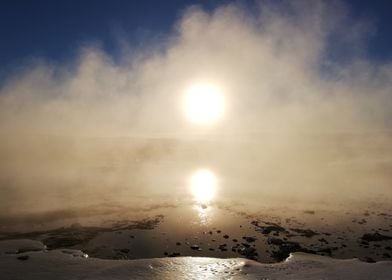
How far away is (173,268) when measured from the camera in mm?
13469

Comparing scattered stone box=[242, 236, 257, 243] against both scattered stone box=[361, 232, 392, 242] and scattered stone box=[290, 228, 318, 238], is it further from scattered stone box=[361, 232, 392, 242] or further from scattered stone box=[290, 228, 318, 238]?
scattered stone box=[361, 232, 392, 242]

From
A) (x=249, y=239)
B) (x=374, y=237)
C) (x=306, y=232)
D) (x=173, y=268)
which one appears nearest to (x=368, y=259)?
(x=374, y=237)

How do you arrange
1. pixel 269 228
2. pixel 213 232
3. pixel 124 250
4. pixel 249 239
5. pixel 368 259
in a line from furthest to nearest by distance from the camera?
1. pixel 269 228
2. pixel 213 232
3. pixel 249 239
4. pixel 124 250
5. pixel 368 259

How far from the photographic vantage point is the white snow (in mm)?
12641

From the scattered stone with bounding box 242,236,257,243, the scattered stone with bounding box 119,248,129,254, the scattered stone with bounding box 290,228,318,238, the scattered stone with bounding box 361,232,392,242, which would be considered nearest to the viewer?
the scattered stone with bounding box 119,248,129,254

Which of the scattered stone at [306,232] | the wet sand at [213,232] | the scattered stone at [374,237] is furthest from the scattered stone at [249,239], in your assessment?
the scattered stone at [374,237]

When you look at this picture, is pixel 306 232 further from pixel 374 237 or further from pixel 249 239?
pixel 249 239

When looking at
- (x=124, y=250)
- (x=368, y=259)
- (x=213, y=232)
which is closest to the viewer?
(x=368, y=259)

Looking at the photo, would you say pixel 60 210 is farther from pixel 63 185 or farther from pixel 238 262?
pixel 238 262

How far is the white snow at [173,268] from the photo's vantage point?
41.5ft

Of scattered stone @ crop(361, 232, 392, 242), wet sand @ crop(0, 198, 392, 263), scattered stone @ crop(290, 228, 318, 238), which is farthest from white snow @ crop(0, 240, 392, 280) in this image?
scattered stone @ crop(361, 232, 392, 242)

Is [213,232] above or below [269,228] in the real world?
below

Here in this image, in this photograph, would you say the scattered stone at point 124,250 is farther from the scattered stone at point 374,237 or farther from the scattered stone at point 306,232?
the scattered stone at point 374,237

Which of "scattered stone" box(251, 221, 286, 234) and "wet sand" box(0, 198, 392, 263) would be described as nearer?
"wet sand" box(0, 198, 392, 263)
